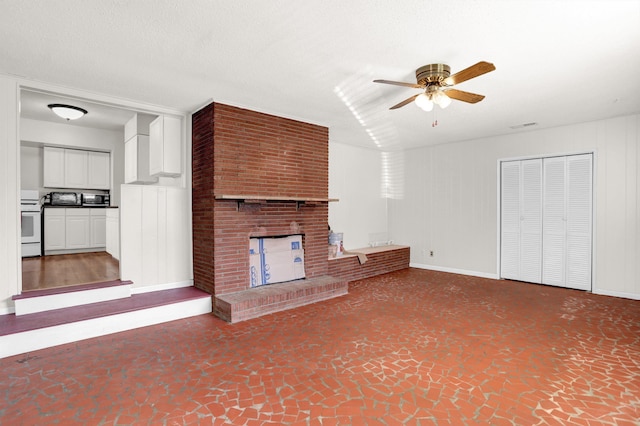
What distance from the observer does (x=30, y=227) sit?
5.98m

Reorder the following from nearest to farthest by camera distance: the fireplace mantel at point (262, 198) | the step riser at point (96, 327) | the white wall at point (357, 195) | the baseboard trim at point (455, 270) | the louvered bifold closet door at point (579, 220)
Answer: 1. the step riser at point (96, 327)
2. the fireplace mantel at point (262, 198)
3. the louvered bifold closet door at point (579, 220)
4. the baseboard trim at point (455, 270)
5. the white wall at point (357, 195)

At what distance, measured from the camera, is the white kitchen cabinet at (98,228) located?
22.1ft

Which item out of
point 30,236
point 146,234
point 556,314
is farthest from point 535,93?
point 30,236

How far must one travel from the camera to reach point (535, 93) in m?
3.80

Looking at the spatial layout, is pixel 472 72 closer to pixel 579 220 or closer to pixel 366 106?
pixel 366 106

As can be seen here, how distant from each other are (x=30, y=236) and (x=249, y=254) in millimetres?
4801

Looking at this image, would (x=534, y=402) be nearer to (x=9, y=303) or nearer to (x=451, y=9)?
(x=451, y=9)

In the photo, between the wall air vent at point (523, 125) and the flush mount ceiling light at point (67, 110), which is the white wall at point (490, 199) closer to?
the wall air vent at point (523, 125)

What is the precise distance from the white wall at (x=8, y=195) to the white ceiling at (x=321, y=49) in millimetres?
290

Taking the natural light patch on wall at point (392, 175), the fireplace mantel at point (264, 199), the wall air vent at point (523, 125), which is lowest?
the fireplace mantel at point (264, 199)

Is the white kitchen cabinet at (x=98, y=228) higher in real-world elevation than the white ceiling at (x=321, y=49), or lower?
lower

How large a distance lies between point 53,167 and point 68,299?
13.9ft

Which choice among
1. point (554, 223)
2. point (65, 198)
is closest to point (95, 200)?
point (65, 198)

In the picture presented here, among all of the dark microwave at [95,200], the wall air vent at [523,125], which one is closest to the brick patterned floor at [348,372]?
the wall air vent at [523,125]
